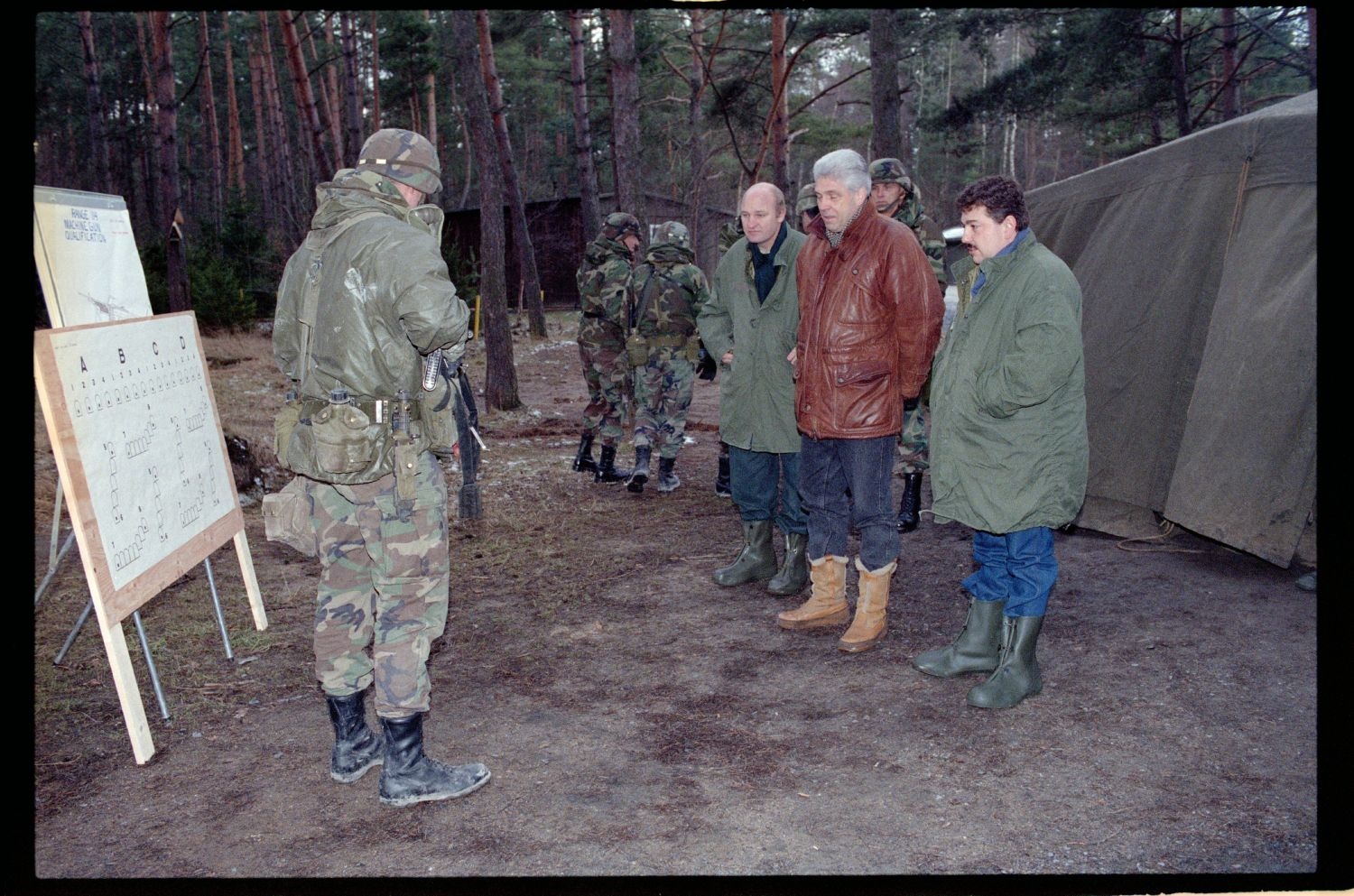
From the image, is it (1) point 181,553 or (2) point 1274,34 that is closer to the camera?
(1) point 181,553

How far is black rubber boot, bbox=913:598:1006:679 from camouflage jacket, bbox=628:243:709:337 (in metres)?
4.32

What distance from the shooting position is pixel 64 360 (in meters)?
3.84

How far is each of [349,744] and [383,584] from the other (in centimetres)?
67

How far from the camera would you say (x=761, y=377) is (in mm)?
5492

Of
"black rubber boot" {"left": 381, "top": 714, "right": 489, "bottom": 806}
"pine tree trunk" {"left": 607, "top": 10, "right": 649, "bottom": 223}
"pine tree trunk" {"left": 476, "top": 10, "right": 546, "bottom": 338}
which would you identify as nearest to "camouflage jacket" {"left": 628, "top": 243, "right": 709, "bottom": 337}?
"black rubber boot" {"left": 381, "top": 714, "right": 489, "bottom": 806}

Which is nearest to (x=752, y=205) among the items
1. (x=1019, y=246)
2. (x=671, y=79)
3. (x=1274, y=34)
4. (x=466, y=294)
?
(x=1019, y=246)

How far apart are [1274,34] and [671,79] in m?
19.0

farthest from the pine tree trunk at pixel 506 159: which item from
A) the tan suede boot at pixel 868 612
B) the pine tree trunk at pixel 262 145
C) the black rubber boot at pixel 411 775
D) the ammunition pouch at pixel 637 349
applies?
the black rubber boot at pixel 411 775

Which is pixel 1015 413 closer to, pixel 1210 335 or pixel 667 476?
pixel 1210 335

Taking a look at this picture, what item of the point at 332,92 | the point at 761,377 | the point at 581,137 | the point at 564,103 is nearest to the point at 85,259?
the point at 761,377

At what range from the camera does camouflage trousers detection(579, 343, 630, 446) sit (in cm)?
888

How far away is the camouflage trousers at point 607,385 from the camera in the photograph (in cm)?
888
